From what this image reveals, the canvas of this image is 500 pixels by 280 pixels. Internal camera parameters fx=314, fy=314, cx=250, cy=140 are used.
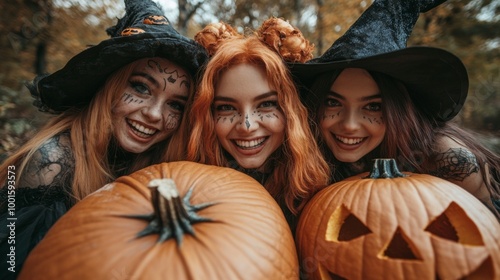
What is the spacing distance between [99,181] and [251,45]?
4.01 feet

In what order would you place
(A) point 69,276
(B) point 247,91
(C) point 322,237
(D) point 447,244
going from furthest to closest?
(B) point 247,91
(C) point 322,237
(D) point 447,244
(A) point 69,276

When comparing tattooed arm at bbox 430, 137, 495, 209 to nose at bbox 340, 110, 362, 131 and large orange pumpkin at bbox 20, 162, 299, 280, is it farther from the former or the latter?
large orange pumpkin at bbox 20, 162, 299, 280

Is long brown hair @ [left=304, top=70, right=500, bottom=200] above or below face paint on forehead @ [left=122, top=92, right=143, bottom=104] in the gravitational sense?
below

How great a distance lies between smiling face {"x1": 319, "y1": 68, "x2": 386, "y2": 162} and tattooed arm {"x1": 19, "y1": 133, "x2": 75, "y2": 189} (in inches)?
61.0

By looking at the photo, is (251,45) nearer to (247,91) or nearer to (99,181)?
(247,91)

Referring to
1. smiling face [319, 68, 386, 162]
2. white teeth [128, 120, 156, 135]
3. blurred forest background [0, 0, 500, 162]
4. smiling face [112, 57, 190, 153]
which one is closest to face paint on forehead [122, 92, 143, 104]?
smiling face [112, 57, 190, 153]

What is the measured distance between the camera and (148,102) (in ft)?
6.41

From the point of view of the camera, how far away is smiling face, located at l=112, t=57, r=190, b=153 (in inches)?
75.9

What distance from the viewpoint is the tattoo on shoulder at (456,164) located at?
174cm

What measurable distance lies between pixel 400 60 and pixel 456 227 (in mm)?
893

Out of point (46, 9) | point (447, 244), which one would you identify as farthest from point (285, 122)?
point (46, 9)

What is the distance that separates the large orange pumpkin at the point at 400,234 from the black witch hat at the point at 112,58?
117 cm

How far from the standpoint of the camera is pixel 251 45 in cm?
189

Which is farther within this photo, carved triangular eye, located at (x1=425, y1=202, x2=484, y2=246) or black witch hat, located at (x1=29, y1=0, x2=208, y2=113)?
black witch hat, located at (x1=29, y1=0, x2=208, y2=113)
